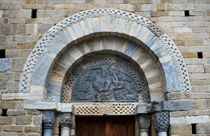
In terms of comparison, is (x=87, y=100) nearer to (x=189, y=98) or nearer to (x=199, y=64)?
(x=189, y=98)

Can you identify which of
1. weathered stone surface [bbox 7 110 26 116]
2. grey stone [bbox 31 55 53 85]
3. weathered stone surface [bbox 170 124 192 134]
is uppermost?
grey stone [bbox 31 55 53 85]

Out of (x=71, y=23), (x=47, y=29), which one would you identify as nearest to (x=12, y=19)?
(x=47, y=29)

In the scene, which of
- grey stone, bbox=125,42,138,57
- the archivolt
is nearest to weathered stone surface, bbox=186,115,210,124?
the archivolt

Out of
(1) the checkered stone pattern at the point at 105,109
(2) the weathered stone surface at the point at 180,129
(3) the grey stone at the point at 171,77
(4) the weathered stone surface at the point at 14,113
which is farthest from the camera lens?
(1) the checkered stone pattern at the point at 105,109

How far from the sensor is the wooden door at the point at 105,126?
5.57 meters

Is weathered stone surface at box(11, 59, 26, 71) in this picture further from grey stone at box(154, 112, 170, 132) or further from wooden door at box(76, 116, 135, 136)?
grey stone at box(154, 112, 170, 132)

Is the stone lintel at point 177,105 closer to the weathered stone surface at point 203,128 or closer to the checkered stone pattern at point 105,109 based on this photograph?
the weathered stone surface at point 203,128

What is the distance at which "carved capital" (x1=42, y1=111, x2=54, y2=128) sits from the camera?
494cm

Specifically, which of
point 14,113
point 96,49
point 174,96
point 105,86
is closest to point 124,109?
point 105,86

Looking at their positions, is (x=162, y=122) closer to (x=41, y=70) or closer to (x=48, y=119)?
(x=48, y=119)

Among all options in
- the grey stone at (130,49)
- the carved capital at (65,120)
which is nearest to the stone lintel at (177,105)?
the grey stone at (130,49)

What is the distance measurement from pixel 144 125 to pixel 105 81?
1287 millimetres

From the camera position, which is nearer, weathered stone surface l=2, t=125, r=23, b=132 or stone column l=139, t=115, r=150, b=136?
weathered stone surface l=2, t=125, r=23, b=132

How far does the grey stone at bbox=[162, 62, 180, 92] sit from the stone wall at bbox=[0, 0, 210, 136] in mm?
164
